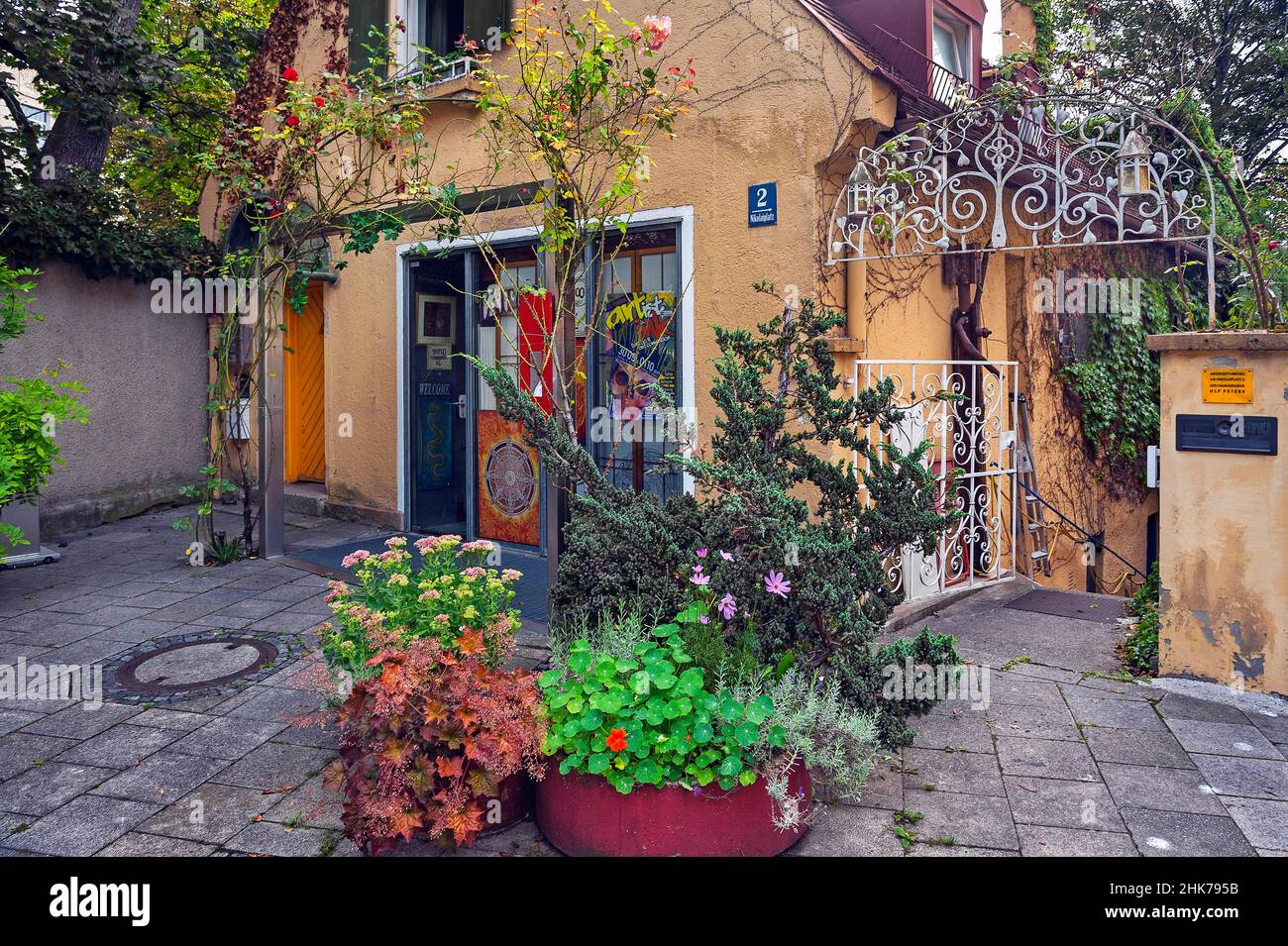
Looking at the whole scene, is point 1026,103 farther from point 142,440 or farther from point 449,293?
point 142,440

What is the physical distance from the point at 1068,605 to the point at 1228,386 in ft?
7.55

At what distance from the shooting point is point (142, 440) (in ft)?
31.7

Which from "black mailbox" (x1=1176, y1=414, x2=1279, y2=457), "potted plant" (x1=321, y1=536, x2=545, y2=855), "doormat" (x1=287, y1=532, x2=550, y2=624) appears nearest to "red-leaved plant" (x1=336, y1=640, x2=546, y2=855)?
"potted plant" (x1=321, y1=536, x2=545, y2=855)

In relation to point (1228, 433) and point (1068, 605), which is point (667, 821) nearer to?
point (1228, 433)

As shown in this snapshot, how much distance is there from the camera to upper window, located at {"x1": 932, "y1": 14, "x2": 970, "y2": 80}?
7.19 m

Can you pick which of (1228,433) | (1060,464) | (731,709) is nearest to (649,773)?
(731,709)

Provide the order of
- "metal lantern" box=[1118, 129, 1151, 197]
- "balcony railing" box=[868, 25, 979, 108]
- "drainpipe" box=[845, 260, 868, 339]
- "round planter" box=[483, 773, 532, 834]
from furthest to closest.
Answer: "balcony railing" box=[868, 25, 979, 108] → "drainpipe" box=[845, 260, 868, 339] → "metal lantern" box=[1118, 129, 1151, 197] → "round planter" box=[483, 773, 532, 834]

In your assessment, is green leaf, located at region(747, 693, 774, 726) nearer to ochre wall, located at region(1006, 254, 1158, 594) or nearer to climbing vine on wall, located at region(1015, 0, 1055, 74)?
ochre wall, located at region(1006, 254, 1158, 594)

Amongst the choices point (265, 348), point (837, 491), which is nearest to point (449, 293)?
Answer: point (265, 348)

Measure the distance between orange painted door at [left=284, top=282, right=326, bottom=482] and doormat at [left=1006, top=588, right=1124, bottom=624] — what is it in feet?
23.8

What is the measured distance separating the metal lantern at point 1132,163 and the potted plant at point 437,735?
3661mm

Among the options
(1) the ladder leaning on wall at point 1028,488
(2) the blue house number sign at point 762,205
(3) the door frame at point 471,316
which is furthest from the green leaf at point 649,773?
(1) the ladder leaning on wall at point 1028,488

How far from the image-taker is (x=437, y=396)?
8.59 meters

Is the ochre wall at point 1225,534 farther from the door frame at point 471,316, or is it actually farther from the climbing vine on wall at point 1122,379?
the climbing vine on wall at point 1122,379
